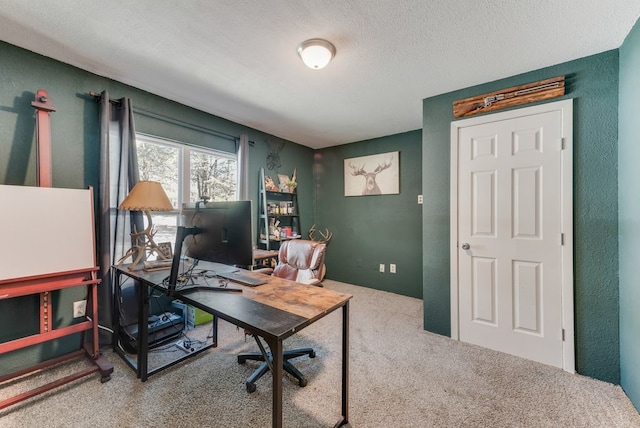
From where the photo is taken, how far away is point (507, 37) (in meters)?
1.75

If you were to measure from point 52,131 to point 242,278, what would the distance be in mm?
1890

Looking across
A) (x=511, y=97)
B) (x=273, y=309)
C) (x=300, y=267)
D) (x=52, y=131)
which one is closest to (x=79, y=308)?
(x=52, y=131)

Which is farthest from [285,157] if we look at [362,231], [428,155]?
[428,155]

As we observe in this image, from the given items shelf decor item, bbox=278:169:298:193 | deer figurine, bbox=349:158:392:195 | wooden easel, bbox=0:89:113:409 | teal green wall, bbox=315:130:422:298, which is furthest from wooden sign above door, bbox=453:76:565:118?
wooden easel, bbox=0:89:113:409

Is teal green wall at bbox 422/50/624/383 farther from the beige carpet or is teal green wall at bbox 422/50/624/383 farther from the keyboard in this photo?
the keyboard

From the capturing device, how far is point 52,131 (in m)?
2.05

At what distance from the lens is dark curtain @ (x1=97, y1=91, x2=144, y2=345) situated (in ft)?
7.20

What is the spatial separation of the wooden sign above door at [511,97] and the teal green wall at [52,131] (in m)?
2.99

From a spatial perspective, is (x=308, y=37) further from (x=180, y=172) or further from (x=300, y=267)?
(x=180, y=172)

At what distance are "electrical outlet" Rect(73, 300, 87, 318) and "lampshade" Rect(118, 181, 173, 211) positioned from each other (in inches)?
34.7

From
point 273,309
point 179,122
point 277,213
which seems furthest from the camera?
point 277,213

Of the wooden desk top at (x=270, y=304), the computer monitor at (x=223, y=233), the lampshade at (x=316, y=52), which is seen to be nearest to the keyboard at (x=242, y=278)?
the wooden desk top at (x=270, y=304)

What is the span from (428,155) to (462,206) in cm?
60

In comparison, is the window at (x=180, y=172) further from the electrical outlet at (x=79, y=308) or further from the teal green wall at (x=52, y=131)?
the electrical outlet at (x=79, y=308)
